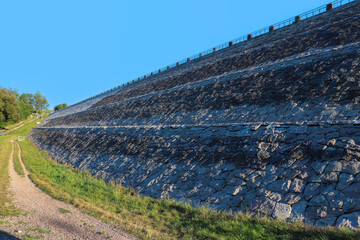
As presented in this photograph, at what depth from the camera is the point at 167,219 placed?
8.15 metres

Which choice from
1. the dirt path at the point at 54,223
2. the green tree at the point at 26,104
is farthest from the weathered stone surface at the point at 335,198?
the green tree at the point at 26,104

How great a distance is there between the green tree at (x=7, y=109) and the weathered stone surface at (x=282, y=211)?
280 ft

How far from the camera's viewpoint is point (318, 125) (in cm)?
857

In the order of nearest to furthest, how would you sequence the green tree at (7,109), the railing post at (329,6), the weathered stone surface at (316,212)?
the weathered stone surface at (316,212) < the railing post at (329,6) < the green tree at (7,109)

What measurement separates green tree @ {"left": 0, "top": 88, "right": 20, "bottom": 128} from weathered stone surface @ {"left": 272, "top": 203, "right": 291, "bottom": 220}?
280 ft

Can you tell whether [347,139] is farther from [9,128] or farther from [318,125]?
[9,128]

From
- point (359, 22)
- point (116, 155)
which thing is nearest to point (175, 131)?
point (116, 155)

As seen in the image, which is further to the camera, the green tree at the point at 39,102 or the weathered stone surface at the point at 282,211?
the green tree at the point at 39,102

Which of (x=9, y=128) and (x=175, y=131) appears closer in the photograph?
(x=175, y=131)

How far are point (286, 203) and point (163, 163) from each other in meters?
7.38

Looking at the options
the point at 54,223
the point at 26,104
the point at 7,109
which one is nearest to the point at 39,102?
the point at 26,104

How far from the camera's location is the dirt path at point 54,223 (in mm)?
6648

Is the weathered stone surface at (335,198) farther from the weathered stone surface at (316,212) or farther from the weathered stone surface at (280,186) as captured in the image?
the weathered stone surface at (280,186)

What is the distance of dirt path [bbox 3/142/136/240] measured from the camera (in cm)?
665
